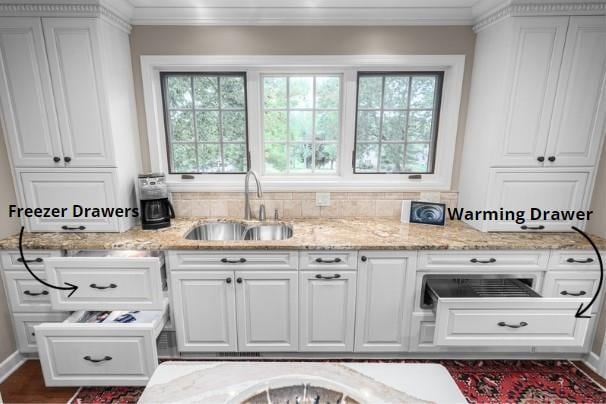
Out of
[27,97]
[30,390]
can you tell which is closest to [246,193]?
[27,97]

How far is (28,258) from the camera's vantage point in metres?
1.88

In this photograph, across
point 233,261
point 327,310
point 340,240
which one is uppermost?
point 340,240

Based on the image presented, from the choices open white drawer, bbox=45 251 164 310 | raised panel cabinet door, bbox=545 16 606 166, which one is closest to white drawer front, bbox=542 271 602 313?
raised panel cabinet door, bbox=545 16 606 166

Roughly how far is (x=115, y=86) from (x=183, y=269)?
1.28 metres

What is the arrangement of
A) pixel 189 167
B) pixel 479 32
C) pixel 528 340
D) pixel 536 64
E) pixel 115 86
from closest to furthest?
pixel 528 340 → pixel 536 64 → pixel 115 86 → pixel 479 32 → pixel 189 167

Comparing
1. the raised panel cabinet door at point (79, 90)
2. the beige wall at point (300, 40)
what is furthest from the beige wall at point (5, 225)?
the beige wall at point (300, 40)

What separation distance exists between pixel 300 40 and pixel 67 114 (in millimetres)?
1611

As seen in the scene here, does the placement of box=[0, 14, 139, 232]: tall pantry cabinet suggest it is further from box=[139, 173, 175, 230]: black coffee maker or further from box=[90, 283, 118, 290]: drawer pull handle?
box=[90, 283, 118, 290]: drawer pull handle

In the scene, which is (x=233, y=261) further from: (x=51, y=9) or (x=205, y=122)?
(x=51, y=9)

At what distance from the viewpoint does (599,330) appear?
6.56 feet

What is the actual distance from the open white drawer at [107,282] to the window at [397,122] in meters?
1.69

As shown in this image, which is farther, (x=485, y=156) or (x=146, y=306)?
(x=485, y=156)

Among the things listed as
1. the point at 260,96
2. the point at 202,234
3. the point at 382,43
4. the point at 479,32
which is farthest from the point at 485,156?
the point at 202,234

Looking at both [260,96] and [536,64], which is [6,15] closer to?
[260,96]
